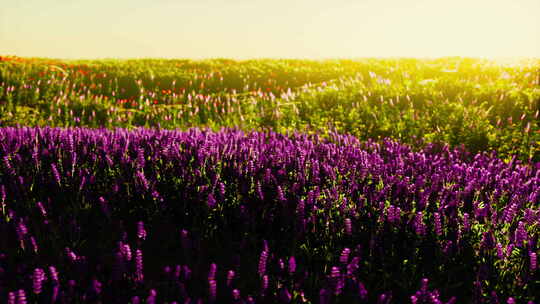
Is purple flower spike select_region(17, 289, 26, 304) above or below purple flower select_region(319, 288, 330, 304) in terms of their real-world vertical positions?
above

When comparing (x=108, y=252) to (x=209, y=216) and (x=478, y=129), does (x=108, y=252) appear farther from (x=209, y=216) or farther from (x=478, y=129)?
(x=478, y=129)

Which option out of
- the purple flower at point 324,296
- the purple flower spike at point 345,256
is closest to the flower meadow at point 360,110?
the purple flower spike at point 345,256

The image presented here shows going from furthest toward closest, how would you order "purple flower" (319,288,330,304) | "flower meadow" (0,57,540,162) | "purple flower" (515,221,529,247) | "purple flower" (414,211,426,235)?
"flower meadow" (0,57,540,162) → "purple flower" (414,211,426,235) → "purple flower" (515,221,529,247) → "purple flower" (319,288,330,304)

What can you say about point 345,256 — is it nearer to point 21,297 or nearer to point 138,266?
point 138,266

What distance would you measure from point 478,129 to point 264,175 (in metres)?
4.82

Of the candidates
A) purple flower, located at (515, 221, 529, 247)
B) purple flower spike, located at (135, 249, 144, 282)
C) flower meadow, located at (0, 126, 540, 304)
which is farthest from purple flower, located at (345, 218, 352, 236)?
purple flower spike, located at (135, 249, 144, 282)

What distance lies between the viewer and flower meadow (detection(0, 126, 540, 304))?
2062mm

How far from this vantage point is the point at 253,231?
106 inches

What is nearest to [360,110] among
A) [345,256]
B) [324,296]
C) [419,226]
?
[419,226]

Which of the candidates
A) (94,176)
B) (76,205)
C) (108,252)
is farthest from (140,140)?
(108,252)

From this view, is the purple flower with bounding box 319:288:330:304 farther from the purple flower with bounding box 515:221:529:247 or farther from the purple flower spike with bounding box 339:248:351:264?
the purple flower with bounding box 515:221:529:247

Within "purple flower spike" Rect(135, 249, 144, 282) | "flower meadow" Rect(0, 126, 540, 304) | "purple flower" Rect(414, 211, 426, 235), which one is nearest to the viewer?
"purple flower spike" Rect(135, 249, 144, 282)

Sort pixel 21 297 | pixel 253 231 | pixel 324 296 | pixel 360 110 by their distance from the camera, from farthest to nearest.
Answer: pixel 360 110
pixel 253 231
pixel 324 296
pixel 21 297

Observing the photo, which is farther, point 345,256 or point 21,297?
point 345,256
